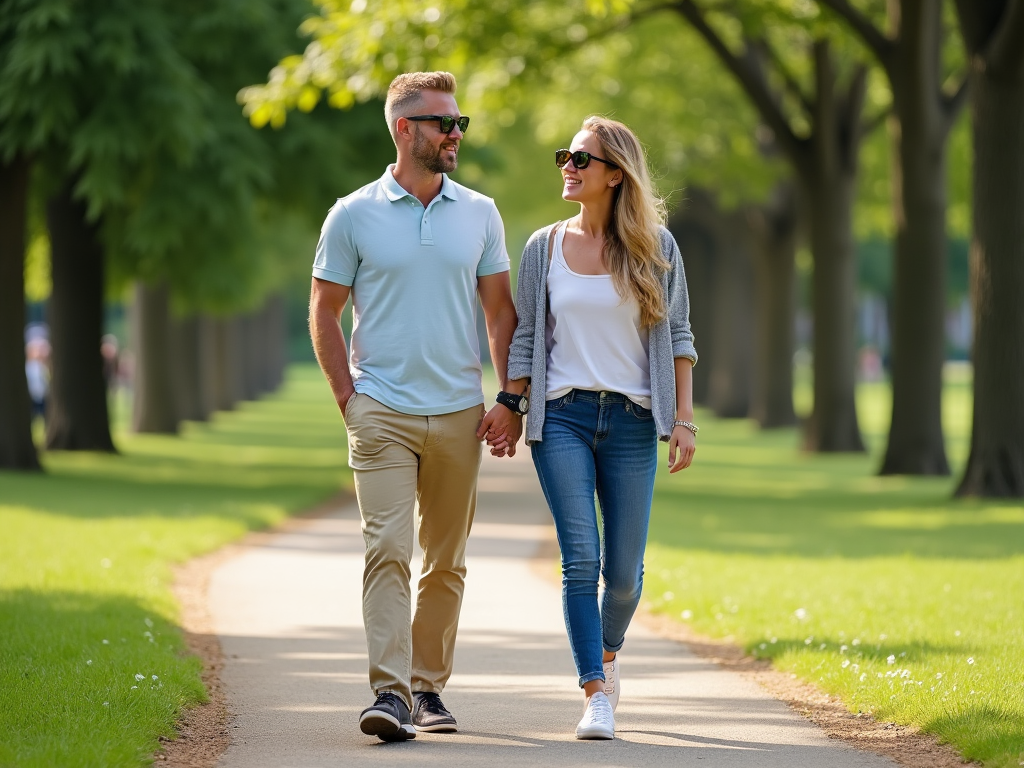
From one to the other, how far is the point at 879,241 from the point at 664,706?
55562 mm

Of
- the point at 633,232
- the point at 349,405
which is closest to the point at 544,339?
the point at 633,232

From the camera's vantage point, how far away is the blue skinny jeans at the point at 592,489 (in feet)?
18.5

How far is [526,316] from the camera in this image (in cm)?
579

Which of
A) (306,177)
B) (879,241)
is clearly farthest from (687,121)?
(879,241)

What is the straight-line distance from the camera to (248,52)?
1845 cm

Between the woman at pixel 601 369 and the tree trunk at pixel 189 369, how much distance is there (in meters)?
27.2

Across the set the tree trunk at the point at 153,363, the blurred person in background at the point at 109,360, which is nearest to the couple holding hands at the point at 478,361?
the blurred person in background at the point at 109,360

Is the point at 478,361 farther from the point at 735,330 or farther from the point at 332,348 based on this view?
the point at 735,330

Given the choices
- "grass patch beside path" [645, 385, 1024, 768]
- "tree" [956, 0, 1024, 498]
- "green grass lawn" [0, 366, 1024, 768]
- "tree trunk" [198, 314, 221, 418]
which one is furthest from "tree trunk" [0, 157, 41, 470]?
"tree trunk" [198, 314, 221, 418]

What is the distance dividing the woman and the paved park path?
0.36 m

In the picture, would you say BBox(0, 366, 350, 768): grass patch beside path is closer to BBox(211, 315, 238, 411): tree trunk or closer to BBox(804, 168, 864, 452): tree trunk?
BBox(804, 168, 864, 452): tree trunk

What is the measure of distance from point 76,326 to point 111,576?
513 inches

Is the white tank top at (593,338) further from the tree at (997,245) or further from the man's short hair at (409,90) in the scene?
the tree at (997,245)

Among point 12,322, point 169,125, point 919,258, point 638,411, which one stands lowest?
point 638,411
